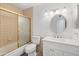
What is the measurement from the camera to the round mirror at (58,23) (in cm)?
139

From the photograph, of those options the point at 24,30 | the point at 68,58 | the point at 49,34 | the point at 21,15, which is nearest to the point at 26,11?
the point at 21,15

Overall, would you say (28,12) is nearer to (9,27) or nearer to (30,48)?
(9,27)

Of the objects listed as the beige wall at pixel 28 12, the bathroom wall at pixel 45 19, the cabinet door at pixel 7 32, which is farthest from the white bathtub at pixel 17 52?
the beige wall at pixel 28 12

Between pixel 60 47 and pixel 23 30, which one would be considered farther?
pixel 23 30

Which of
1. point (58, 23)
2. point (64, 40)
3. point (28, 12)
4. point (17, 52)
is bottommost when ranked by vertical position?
point (17, 52)

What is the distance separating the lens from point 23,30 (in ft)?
4.96

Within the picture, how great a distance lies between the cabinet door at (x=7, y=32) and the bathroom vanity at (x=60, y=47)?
22.3 inches

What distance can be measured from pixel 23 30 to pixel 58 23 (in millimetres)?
662

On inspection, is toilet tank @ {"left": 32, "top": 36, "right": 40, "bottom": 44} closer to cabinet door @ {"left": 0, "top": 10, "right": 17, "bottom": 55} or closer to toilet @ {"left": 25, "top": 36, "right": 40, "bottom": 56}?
toilet @ {"left": 25, "top": 36, "right": 40, "bottom": 56}

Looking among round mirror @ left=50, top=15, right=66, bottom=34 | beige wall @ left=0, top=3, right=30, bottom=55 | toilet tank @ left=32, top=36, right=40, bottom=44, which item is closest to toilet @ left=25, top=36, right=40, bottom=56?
toilet tank @ left=32, top=36, right=40, bottom=44

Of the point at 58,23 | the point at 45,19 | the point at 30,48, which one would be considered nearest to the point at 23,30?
the point at 30,48

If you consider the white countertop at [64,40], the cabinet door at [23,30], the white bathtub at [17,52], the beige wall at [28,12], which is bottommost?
the white bathtub at [17,52]

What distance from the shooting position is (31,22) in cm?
146

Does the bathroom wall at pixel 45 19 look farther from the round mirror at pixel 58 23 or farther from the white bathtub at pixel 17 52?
the white bathtub at pixel 17 52
